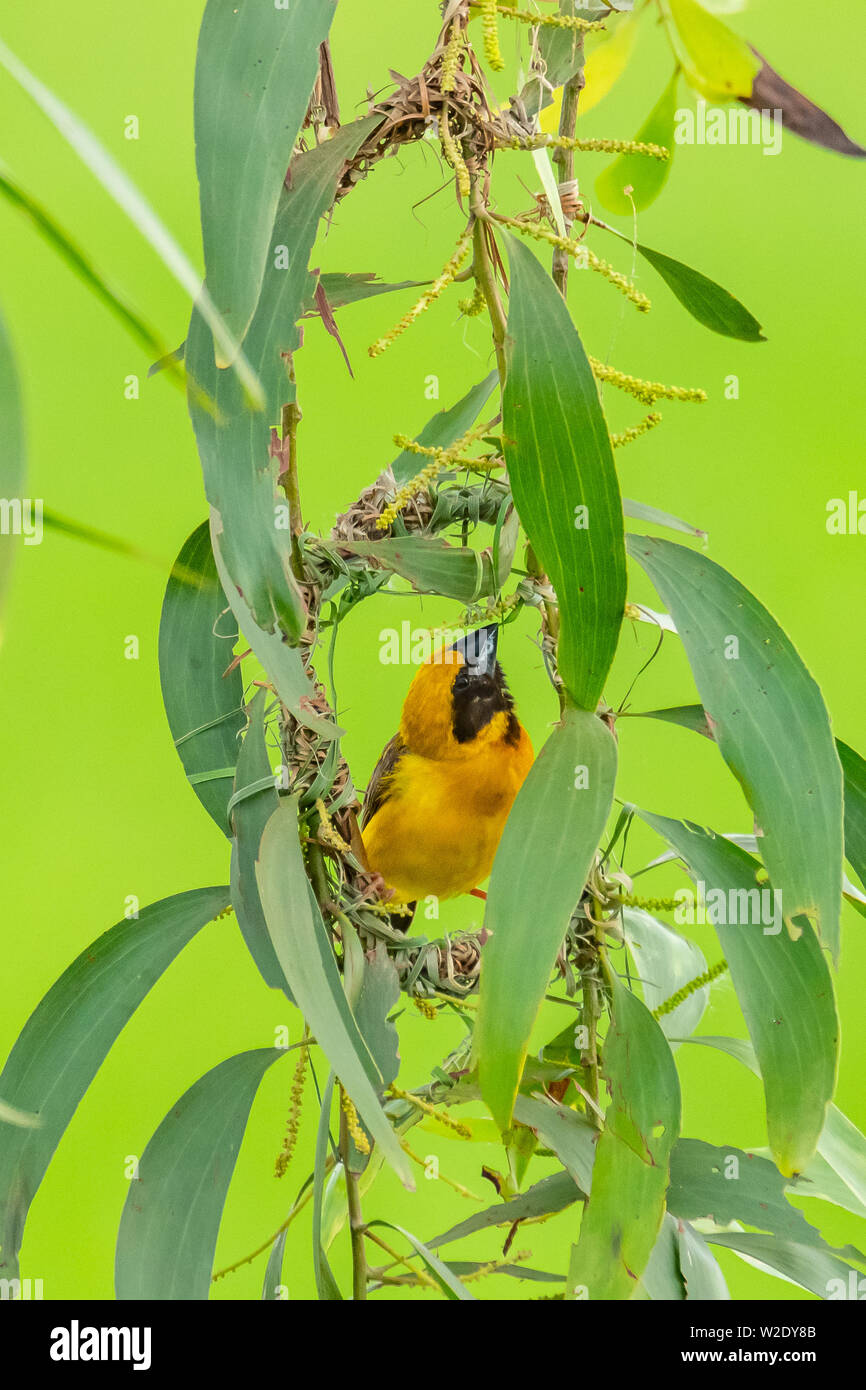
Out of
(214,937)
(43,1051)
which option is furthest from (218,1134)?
(214,937)

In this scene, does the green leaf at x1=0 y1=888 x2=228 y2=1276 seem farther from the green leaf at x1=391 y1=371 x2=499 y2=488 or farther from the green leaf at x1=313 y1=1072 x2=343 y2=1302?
the green leaf at x1=391 y1=371 x2=499 y2=488

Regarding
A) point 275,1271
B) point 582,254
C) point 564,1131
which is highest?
point 582,254

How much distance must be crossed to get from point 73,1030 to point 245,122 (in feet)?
1.76

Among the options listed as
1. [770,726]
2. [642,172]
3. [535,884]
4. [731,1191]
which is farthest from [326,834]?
[642,172]

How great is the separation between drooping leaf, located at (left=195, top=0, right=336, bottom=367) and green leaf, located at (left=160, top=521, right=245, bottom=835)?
0.97 ft

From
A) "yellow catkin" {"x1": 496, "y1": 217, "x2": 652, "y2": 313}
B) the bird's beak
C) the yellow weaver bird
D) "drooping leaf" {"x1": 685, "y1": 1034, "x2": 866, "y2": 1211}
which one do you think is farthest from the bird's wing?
"yellow catkin" {"x1": 496, "y1": 217, "x2": 652, "y2": 313}

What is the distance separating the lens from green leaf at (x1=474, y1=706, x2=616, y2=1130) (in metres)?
0.55

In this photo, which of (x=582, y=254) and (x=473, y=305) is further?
(x=473, y=305)

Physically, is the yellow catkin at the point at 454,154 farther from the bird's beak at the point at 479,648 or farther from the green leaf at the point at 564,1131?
the green leaf at the point at 564,1131

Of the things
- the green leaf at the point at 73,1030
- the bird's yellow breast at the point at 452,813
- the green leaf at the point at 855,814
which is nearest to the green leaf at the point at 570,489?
the green leaf at the point at 855,814

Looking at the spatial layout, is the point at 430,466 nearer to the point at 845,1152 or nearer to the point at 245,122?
the point at 245,122

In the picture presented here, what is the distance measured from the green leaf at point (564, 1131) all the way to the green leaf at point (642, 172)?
638 mm

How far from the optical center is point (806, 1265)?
773mm
